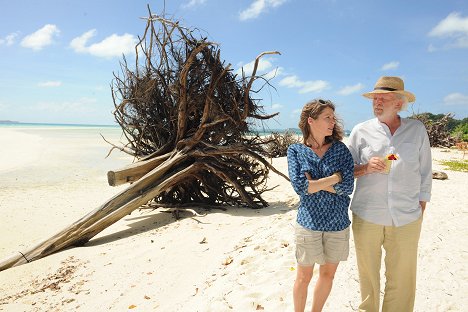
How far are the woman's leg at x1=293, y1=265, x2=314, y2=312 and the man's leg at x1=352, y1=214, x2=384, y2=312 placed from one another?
1.36ft

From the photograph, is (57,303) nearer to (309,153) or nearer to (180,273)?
(180,273)

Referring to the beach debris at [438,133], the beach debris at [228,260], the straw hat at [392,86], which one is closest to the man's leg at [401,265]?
the straw hat at [392,86]

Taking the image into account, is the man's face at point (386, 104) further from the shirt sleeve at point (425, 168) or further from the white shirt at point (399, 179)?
the shirt sleeve at point (425, 168)

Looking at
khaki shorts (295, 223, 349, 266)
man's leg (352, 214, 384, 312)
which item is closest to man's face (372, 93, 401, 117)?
man's leg (352, 214, 384, 312)

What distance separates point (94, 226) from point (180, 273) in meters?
2.43

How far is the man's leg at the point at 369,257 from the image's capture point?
2.65 meters

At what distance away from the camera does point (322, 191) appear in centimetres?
268

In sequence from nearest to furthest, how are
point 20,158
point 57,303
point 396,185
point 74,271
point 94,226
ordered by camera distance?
point 396,185
point 57,303
point 74,271
point 94,226
point 20,158

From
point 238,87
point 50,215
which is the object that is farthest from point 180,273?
point 50,215

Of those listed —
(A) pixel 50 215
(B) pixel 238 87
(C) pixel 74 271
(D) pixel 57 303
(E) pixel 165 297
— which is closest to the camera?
(E) pixel 165 297

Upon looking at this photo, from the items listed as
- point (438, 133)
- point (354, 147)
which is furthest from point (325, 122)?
point (438, 133)

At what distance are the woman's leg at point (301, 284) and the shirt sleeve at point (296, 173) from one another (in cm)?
60

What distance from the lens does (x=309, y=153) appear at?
2701mm

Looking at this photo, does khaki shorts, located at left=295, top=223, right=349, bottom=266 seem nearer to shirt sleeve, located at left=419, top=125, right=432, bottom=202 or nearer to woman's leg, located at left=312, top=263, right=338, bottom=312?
woman's leg, located at left=312, top=263, right=338, bottom=312
